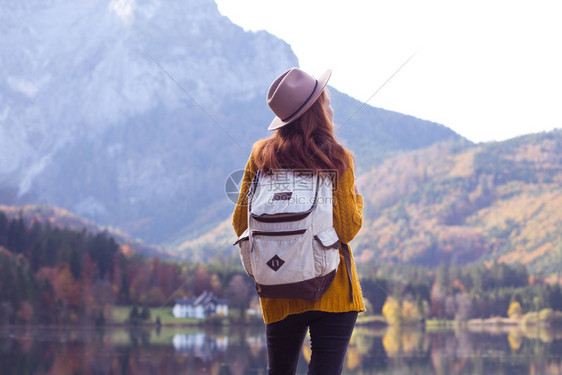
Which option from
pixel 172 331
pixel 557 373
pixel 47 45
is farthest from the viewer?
pixel 47 45

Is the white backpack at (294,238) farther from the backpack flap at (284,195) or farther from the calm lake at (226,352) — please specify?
the calm lake at (226,352)

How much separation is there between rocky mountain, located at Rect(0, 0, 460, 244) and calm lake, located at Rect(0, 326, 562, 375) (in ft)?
350

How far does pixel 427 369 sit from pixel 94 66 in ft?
530

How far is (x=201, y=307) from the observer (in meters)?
72.3

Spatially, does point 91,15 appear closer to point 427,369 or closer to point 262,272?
point 427,369

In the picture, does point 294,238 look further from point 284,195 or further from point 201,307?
point 201,307

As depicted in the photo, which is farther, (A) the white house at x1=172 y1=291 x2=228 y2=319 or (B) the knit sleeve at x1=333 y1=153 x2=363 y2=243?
(A) the white house at x1=172 y1=291 x2=228 y2=319

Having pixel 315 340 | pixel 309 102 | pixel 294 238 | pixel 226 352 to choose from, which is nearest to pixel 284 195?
pixel 294 238

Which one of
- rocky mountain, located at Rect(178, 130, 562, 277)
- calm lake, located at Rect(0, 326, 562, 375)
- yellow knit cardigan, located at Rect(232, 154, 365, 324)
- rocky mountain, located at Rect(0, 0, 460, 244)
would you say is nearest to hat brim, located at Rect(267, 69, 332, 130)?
yellow knit cardigan, located at Rect(232, 154, 365, 324)

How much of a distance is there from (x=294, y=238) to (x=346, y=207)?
9.4 inches

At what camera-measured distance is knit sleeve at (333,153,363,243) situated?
2.66m

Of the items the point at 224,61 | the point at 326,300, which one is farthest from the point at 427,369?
the point at 224,61

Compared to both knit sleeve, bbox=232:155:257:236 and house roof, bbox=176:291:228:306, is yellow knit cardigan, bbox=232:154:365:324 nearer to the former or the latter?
knit sleeve, bbox=232:155:257:236

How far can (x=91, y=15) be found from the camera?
189750 mm
